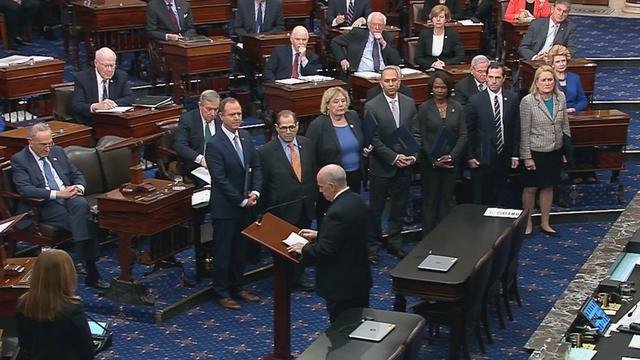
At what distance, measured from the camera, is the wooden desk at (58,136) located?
30.2 ft

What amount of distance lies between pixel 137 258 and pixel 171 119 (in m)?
1.83

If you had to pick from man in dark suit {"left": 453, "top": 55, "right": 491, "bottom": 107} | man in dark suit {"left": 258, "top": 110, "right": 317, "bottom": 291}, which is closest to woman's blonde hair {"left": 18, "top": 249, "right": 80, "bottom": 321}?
man in dark suit {"left": 258, "top": 110, "right": 317, "bottom": 291}

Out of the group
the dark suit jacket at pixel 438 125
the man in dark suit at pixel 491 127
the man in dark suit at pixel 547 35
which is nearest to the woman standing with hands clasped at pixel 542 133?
the man in dark suit at pixel 491 127

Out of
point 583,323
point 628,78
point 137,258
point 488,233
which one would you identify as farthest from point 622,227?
point 628,78

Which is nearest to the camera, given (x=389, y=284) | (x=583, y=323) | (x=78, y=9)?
(x=583, y=323)

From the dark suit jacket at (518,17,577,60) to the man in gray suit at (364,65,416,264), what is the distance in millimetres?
2617

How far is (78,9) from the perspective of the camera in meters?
12.1

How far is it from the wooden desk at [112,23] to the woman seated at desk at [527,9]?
391 centimetres

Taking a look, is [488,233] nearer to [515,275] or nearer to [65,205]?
[515,275]

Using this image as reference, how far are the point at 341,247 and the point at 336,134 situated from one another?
6.99 feet

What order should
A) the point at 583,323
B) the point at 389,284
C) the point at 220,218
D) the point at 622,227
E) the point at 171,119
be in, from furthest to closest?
the point at 171,119
the point at 389,284
the point at 220,218
the point at 622,227
the point at 583,323

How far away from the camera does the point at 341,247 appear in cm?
700

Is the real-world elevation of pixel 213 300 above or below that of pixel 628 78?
below

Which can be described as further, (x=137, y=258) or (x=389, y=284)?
(x=389, y=284)
